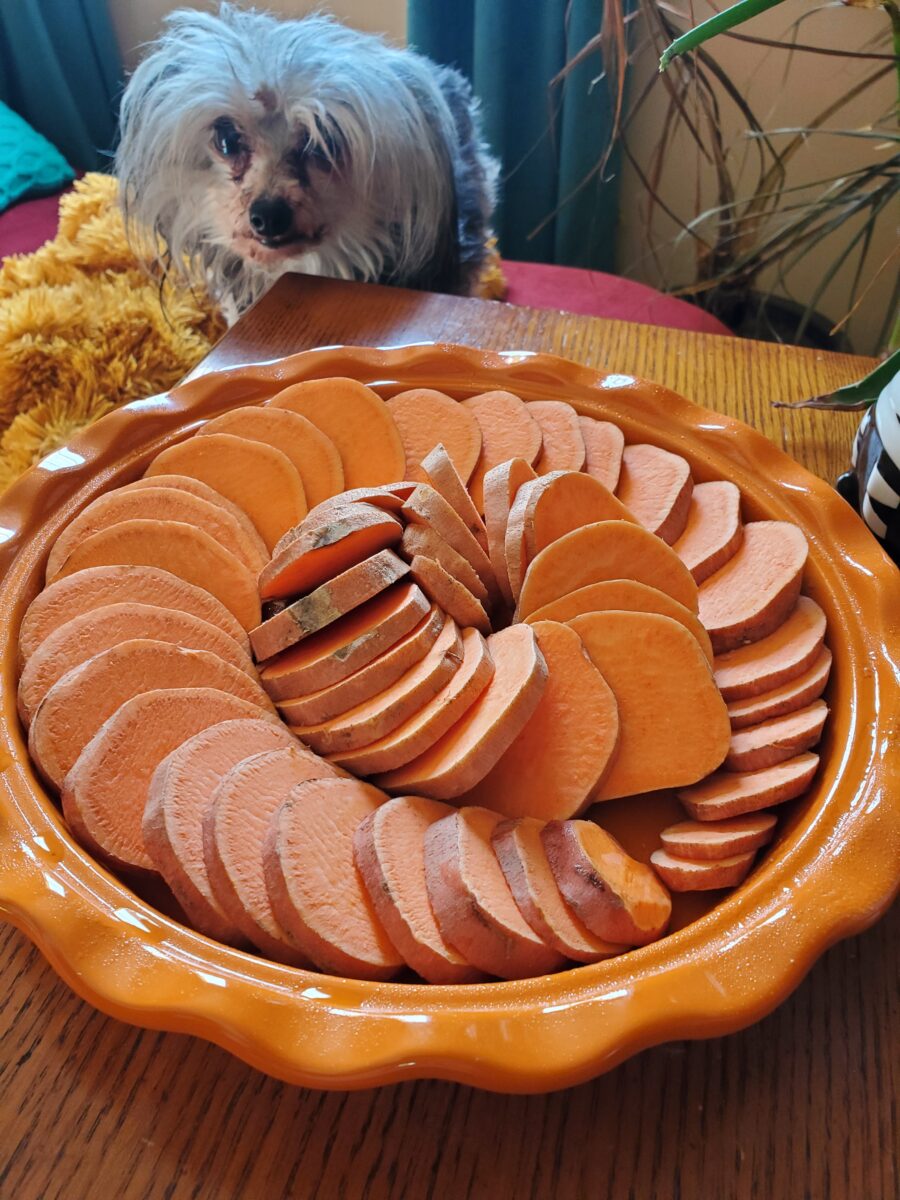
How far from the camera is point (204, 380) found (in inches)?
46.9

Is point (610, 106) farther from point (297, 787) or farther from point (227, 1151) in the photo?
point (227, 1151)

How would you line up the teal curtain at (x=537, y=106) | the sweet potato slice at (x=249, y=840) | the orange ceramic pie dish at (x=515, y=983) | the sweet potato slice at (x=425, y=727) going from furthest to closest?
the teal curtain at (x=537, y=106) < the sweet potato slice at (x=425, y=727) < the sweet potato slice at (x=249, y=840) < the orange ceramic pie dish at (x=515, y=983)

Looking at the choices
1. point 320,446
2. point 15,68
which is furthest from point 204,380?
point 15,68

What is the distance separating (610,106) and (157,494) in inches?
74.2

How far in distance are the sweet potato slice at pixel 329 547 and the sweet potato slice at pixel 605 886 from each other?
1.06 feet

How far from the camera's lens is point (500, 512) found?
0.98 m

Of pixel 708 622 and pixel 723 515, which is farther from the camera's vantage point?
pixel 723 515

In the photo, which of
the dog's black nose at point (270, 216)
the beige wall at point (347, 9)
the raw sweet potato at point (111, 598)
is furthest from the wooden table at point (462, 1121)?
the beige wall at point (347, 9)

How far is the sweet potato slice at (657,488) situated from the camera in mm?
1054

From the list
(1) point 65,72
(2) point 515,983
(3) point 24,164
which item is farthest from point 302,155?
(1) point 65,72

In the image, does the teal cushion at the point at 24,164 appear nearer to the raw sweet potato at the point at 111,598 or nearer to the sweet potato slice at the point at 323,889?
the raw sweet potato at the point at 111,598

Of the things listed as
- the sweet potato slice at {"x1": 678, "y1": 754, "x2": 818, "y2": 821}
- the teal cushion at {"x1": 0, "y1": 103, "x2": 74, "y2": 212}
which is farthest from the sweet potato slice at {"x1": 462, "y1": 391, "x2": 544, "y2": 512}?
the teal cushion at {"x1": 0, "y1": 103, "x2": 74, "y2": 212}

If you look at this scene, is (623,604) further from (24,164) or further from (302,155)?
(24,164)

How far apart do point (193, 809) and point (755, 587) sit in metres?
0.60
